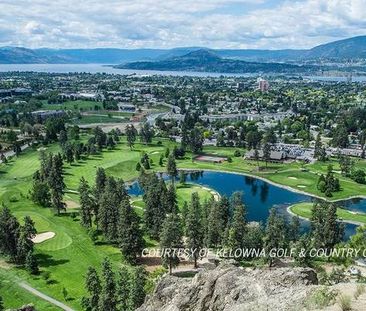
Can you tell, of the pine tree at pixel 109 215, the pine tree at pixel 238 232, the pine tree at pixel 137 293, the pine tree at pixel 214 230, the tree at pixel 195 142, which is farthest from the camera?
the tree at pixel 195 142

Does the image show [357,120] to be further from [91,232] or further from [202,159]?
[91,232]

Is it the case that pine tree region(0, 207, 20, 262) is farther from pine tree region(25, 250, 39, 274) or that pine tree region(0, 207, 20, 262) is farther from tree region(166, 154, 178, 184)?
tree region(166, 154, 178, 184)

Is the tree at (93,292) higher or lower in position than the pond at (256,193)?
higher

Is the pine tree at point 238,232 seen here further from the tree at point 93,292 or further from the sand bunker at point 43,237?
the sand bunker at point 43,237

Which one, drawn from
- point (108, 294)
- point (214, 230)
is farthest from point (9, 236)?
point (214, 230)

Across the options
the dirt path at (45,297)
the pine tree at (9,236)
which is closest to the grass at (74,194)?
the dirt path at (45,297)

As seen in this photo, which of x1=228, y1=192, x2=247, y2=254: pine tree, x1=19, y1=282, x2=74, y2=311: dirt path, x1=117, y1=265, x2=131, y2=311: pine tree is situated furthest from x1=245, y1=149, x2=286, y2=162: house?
x1=117, y1=265, x2=131, y2=311: pine tree

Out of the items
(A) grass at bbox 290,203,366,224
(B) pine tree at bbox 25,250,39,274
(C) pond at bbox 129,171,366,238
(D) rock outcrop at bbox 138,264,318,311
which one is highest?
(D) rock outcrop at bbox 138,264,318,311
